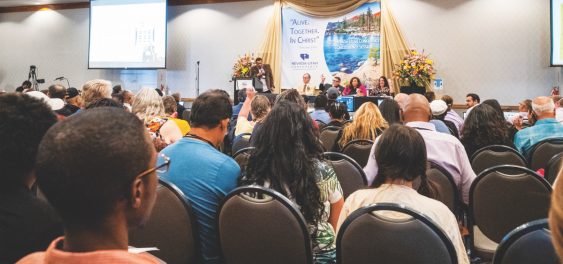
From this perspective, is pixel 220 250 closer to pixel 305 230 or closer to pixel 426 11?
pixel 305 230

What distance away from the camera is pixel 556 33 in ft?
29.8

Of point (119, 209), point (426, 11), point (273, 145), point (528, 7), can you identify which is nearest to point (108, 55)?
point (426, 11)

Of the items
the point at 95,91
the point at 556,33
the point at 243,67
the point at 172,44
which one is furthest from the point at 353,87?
the point at 95,91

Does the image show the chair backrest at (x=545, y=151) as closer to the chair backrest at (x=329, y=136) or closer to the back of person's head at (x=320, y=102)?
the chair backrest at (x=329, y=136)

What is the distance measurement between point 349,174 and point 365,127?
1.45m

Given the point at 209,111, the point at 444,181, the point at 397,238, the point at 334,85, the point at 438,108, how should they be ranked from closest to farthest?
the point at 397,238 < the point at 209,111 < the point at 444,181 < the point at 438,108 < the point at 334,85

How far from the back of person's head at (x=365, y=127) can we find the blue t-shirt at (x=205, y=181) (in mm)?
2284

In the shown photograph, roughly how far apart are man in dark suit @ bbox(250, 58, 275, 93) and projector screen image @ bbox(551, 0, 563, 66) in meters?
5.83

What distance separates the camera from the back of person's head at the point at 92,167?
87cm

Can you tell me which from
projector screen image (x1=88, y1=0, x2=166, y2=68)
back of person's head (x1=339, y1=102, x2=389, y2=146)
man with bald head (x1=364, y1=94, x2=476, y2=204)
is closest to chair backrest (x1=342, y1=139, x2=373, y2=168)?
back of person's head (x1=339, y1=102, x2=389, y2=146)

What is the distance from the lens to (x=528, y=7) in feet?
31.5

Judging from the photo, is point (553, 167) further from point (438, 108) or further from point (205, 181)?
point (438, 108)

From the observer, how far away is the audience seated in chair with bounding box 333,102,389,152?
14.0 ft

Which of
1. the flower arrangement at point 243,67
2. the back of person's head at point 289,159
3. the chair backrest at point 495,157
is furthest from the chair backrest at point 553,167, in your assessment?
the flower arrangement at point 243,67
